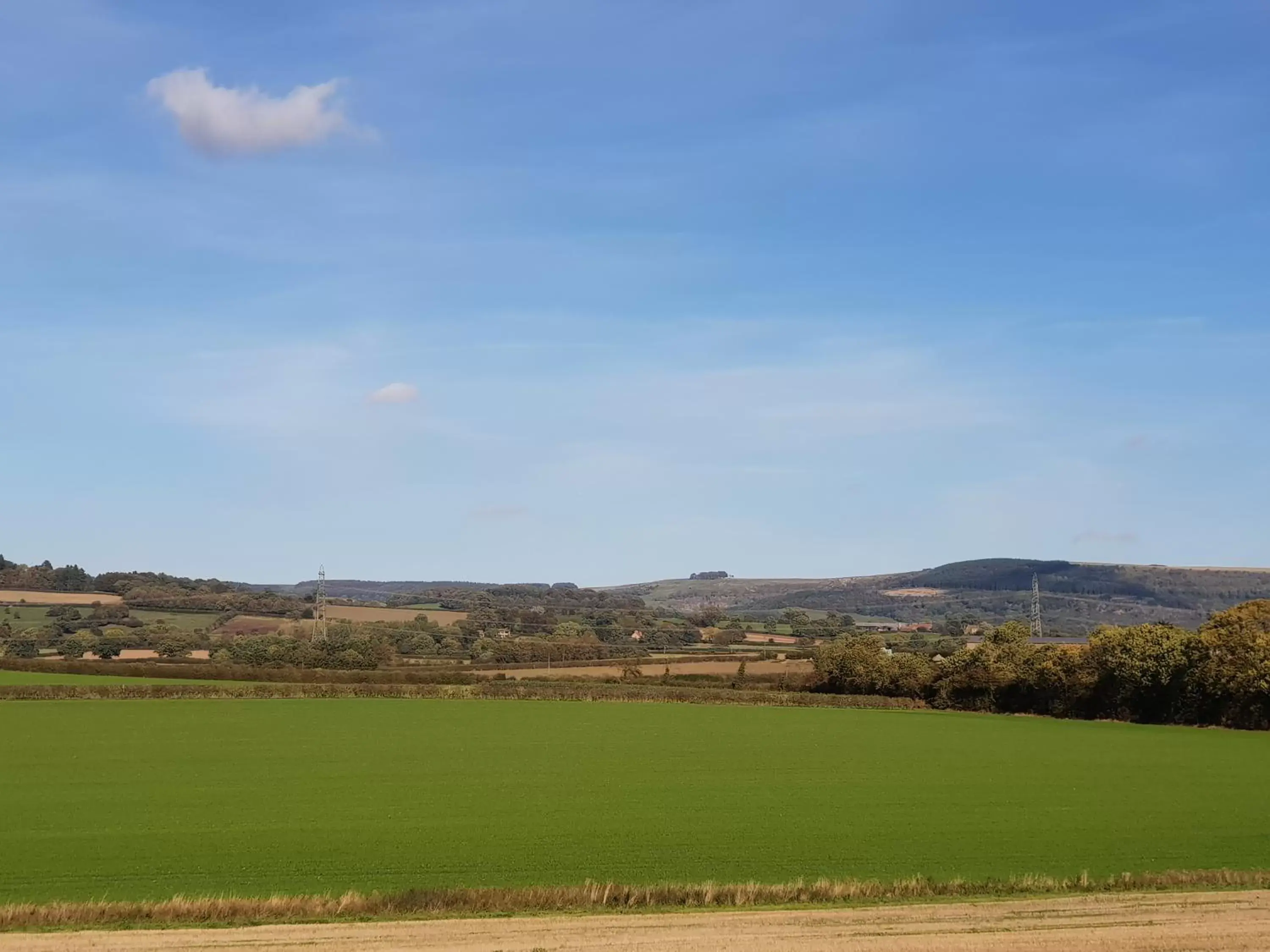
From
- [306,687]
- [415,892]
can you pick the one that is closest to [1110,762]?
[415,892]

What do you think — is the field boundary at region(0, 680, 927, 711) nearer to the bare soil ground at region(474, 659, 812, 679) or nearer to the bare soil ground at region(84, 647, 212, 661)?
the bare soil ground at region(474, 659, 812, 679)

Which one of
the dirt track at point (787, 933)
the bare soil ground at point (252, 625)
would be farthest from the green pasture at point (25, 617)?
the dirt track at point (787, 933)

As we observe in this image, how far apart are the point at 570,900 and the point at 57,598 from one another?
14407 centimetres

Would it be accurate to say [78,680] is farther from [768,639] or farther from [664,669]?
[768,639]

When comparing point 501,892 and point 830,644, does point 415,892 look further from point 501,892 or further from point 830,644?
point 830,644

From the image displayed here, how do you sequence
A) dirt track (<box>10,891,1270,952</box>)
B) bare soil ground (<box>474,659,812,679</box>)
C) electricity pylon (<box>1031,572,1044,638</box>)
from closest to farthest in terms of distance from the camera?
dirt track (<box>10,891,1270,952</box>), bare soil ground (<box>474,659,812,679</box>), electricity pylon (<box>1031,572,1044,638</box>)

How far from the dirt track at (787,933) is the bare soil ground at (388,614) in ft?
386

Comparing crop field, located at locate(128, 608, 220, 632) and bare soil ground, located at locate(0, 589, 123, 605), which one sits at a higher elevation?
bare soil ground, located at locate(0, 589, 123, 605)

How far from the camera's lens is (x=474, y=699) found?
81.6 meters

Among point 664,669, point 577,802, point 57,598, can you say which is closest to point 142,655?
point 664,669

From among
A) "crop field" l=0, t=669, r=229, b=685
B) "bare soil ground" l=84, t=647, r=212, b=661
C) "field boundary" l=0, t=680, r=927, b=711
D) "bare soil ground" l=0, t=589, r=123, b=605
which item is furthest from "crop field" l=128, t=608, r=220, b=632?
"field boundary" l=0, t=680, r=927, b=711

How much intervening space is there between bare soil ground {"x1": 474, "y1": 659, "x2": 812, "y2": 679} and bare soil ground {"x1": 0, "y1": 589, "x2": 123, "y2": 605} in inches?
2600

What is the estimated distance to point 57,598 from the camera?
149 meters

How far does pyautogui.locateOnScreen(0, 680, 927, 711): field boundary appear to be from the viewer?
8050 centimetres
